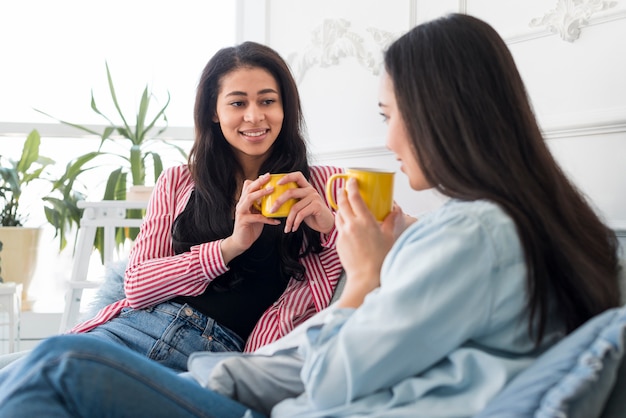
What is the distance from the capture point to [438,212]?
1.06 metres

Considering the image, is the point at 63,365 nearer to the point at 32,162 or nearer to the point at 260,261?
the point at 260,261

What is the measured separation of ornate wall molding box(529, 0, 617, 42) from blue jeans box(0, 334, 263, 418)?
112 cm

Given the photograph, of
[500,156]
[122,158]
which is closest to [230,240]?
[500,156]

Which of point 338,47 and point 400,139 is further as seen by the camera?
point 338,47

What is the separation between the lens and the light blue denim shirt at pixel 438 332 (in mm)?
964

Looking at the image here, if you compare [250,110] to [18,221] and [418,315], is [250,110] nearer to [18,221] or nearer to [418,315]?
[418,315]

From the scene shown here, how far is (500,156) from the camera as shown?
3.55 ft

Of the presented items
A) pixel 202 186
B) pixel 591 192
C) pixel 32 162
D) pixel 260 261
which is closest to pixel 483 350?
pixel 591 192

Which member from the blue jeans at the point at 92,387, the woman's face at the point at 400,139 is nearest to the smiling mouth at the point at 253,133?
the woman's face at the point at 400,139

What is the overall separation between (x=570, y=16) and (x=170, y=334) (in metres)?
1.16

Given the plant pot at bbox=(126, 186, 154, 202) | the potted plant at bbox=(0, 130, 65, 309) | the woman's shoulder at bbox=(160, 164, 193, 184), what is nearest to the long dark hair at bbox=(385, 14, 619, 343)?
the woman's shoulder at bbox=(160, 164, 193, 184)

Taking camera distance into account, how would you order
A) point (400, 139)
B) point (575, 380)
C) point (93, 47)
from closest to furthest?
point (575, 380), point (400, 139), point (93, 47)

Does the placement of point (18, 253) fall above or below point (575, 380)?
below

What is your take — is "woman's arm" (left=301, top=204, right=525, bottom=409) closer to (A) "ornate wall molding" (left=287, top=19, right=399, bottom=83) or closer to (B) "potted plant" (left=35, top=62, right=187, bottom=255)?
(A) "ornate wall molding" (left=287, top=19, right=399, bottom=83)
